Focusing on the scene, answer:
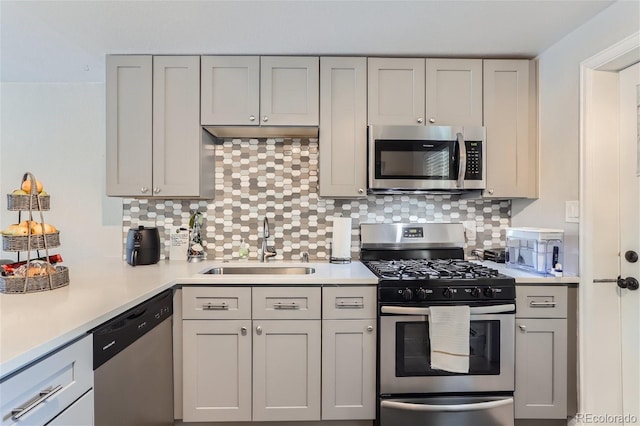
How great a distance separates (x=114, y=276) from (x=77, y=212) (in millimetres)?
1057

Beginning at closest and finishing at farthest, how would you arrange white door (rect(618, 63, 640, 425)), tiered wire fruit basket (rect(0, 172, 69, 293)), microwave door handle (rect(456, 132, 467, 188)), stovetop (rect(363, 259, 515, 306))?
tiered wire fruit basket (rect(0, 172, 69, 293)) → white door (rect(618, 63, 640, 425)) → stovetop (rect(363, 259, 515, 306)) → microwave door handle (rect(456, 132, 467, 188))

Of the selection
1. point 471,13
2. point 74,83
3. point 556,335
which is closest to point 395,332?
point 556,335

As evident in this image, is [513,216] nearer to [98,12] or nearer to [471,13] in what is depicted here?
[471,13]

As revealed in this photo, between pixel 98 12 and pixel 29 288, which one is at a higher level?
pixel 98 12

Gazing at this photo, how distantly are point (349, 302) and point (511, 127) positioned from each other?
1.61 m

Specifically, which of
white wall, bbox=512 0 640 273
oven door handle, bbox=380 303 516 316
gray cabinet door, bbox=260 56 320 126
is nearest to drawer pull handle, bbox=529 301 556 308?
oven door handle, bbox=380 303 516 316

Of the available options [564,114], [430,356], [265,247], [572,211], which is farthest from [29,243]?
[564,114]

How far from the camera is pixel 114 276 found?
6.12ft

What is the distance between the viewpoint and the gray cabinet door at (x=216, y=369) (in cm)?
183

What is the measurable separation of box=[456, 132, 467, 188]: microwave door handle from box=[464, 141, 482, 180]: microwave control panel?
0.12ft

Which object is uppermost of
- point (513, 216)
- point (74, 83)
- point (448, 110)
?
point (74, 83)

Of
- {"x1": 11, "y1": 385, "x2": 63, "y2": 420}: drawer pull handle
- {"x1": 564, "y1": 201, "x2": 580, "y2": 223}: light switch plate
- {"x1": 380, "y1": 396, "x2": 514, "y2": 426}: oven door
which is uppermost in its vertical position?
{"x1": 564, "y1": 201, "x2": 580, "y2": 223}: light switch plate

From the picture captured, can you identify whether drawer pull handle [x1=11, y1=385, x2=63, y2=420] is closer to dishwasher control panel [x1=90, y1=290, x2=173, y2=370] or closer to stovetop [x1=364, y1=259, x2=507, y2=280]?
dishwasher control panel [x1=90, y1=290, x2=173, y2=370]

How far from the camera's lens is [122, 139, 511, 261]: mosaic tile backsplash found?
247 centimetres
